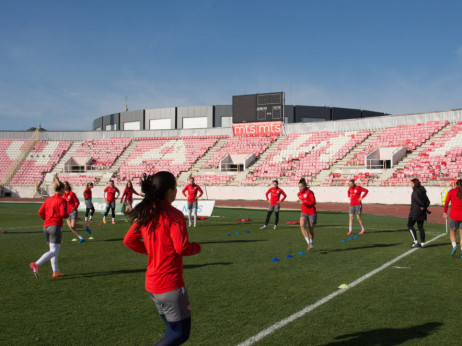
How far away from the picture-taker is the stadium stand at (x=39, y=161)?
162ft

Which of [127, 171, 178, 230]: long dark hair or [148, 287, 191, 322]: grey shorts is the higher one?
[127, 171, 178, 230]: long dark hair

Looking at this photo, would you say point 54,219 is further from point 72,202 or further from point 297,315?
point 72,202

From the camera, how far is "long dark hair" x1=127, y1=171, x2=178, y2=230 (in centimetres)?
365

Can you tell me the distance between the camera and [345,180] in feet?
122

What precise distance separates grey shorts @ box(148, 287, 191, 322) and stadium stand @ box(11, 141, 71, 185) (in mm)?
49227

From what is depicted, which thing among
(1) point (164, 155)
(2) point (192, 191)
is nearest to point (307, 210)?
(2) point (192, 191)

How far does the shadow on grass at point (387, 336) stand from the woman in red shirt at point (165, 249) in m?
2.20

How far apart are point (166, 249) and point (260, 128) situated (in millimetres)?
45585

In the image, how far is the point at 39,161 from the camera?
52.5 m

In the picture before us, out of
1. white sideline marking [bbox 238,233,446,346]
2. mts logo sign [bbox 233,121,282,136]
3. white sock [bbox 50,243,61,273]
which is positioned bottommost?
white sideline marking [bbox 238,233,446,346]

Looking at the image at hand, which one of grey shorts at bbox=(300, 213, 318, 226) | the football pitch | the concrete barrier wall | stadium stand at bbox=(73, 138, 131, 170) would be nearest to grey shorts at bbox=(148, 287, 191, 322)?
the football pitch

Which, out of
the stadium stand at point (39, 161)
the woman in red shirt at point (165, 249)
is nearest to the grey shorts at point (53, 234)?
the woman in red shirt at point (165, 249)

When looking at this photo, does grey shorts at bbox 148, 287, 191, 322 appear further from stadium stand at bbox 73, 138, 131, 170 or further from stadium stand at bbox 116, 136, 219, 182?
stadium stand at bbox 73, 138, 131, 170

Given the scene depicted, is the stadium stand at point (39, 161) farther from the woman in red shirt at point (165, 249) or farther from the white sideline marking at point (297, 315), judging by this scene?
the woman in red shirt at point (165, 249)
